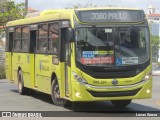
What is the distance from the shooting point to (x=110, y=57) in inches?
501

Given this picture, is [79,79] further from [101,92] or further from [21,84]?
[21,84]

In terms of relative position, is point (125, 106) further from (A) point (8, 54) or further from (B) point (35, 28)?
(A) point (8, 54)

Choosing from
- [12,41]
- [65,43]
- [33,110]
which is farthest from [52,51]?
[12,41]

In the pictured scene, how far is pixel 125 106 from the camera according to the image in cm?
1464

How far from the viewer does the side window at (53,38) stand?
1429cm

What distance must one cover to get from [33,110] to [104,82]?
2.31m

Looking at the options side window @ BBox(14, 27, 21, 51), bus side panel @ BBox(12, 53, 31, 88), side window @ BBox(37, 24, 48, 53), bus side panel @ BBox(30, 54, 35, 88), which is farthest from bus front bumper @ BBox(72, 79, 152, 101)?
side window @ BBox(14, 27, 21, 51)

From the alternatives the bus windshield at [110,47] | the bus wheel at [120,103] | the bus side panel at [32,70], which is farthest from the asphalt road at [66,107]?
the bus windshield at [110,47]

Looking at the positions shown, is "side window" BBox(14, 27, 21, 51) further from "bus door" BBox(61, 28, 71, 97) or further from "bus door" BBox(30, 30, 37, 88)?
"bus door" BBox(61, 28, 71, 97)

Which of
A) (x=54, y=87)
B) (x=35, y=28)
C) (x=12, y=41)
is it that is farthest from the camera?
(x=12, y=41)

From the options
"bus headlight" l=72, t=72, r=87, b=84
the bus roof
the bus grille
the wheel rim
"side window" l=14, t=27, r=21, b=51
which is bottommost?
the wheel rim

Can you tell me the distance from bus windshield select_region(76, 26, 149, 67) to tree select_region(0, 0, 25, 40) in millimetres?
27044

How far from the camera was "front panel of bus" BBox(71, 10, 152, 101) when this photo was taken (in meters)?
12.6

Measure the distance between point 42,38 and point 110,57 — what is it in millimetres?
3748
